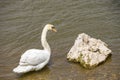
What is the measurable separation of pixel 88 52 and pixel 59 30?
225cm

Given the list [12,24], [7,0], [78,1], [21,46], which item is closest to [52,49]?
[21,46]

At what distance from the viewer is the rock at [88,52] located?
8781mm

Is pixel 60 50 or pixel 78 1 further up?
pixel 78 1

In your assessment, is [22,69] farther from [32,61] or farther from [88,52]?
[88,52]

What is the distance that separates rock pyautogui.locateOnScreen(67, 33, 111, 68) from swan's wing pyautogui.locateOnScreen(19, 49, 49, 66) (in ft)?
2.70

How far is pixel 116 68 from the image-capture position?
8.57 metres

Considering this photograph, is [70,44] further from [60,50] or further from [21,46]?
[21,46]

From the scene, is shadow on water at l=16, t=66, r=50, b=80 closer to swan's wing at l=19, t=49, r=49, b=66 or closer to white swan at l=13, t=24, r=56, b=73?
white swan at l=13, t=24, r=56, b=73

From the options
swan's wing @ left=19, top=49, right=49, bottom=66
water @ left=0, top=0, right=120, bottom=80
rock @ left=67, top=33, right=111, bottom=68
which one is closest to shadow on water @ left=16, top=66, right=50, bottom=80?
water @ left=0, top=0, right=120, bottom=80

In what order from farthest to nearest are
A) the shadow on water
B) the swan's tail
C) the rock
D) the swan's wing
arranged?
the rock < the shadow on water < the swan's wing < the swan's tail

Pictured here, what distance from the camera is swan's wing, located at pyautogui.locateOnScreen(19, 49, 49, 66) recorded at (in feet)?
27.8

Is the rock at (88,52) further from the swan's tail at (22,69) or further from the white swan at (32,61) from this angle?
the swan's tail at (22,69)

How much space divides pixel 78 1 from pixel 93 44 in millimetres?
4270

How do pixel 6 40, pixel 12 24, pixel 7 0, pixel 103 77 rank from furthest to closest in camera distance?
pixel 7 0 < pixel 12 24 < pixel 6 40 < pixel 103 77
